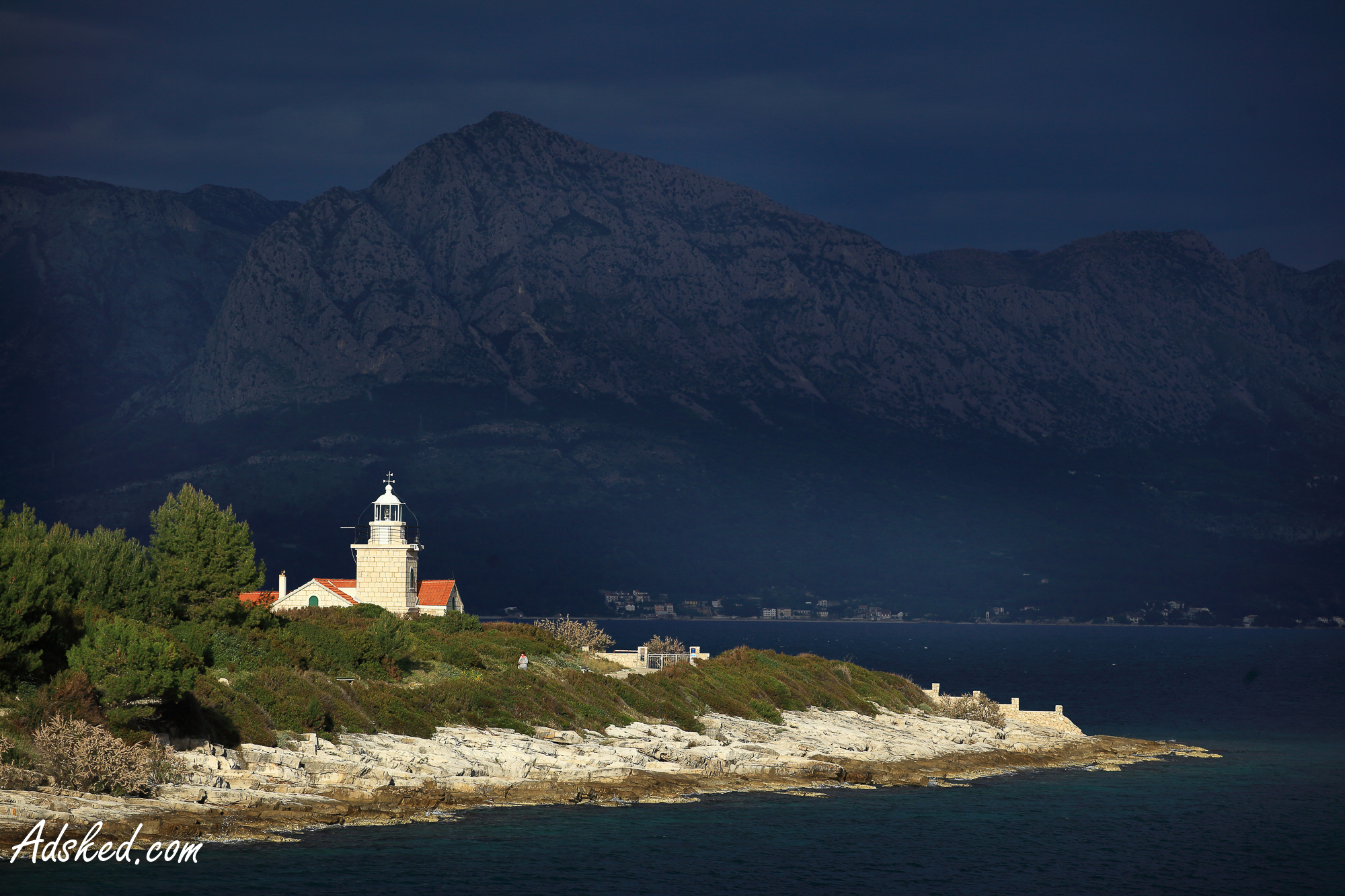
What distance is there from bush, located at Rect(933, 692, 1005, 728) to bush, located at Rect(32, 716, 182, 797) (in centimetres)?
4849

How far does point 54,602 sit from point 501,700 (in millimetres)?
19364

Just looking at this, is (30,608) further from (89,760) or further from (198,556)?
(198,556)

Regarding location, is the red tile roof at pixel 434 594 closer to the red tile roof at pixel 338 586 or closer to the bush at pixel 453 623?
the red tile roof at pixel 338 586

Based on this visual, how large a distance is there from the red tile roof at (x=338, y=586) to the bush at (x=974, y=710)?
117 feet

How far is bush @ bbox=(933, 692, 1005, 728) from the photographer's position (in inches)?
2894

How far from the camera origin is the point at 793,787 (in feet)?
169

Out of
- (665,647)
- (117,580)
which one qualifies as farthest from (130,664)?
(665,647)

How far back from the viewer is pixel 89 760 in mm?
36125

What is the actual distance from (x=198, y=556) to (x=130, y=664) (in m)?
17.9

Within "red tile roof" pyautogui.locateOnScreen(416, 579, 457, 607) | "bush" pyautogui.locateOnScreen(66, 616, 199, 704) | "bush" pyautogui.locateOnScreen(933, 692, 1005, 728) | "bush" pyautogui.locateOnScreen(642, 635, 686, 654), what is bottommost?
"bush" pyautogui.locateOnScreen(933, 692, 1005, 728)

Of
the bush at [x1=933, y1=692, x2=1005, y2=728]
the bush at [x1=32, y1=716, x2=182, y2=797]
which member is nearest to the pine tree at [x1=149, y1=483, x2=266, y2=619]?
the bush at [x1=32, y1=716, x2=182, y2=797]

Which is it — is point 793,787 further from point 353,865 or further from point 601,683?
point 353,865

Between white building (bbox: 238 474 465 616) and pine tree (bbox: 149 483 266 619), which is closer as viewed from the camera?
pine tree (bbox: 149 483 266 619)

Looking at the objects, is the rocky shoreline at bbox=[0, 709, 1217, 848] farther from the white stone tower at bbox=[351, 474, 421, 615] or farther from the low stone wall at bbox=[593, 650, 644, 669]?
the white stone tower at bbox=[351, 474, 421, 615]
